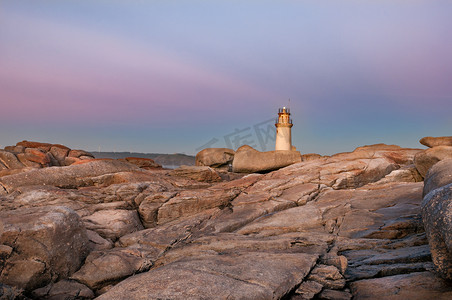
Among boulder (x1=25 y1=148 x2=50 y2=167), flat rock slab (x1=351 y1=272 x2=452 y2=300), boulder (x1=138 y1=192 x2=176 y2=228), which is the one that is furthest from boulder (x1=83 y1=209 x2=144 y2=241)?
boulder (x1=25 y1=148 x2=50 y2=167)

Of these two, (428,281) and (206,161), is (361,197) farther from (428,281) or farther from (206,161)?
(206,161)

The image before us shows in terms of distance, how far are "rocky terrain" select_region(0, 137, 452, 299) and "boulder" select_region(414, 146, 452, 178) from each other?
0.05 m

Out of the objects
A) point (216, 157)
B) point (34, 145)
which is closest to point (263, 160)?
point (216, 157)

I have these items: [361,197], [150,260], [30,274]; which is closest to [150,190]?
[150,260]

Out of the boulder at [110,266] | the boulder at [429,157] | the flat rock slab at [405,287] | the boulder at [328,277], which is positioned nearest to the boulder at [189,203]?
the boulder at [110,266]

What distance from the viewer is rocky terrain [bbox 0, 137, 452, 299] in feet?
20.7

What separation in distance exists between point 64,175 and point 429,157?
18.2m

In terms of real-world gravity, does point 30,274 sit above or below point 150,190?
below

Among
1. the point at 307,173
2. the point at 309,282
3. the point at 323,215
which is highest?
the point at 307,173

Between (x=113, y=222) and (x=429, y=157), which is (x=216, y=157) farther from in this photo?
(x=113, y=222)

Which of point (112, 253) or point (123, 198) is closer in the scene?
point (112, 253)

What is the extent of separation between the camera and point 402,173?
1723 centimetres

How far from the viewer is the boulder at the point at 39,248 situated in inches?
339

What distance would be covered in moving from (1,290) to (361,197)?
12478 millimetres
